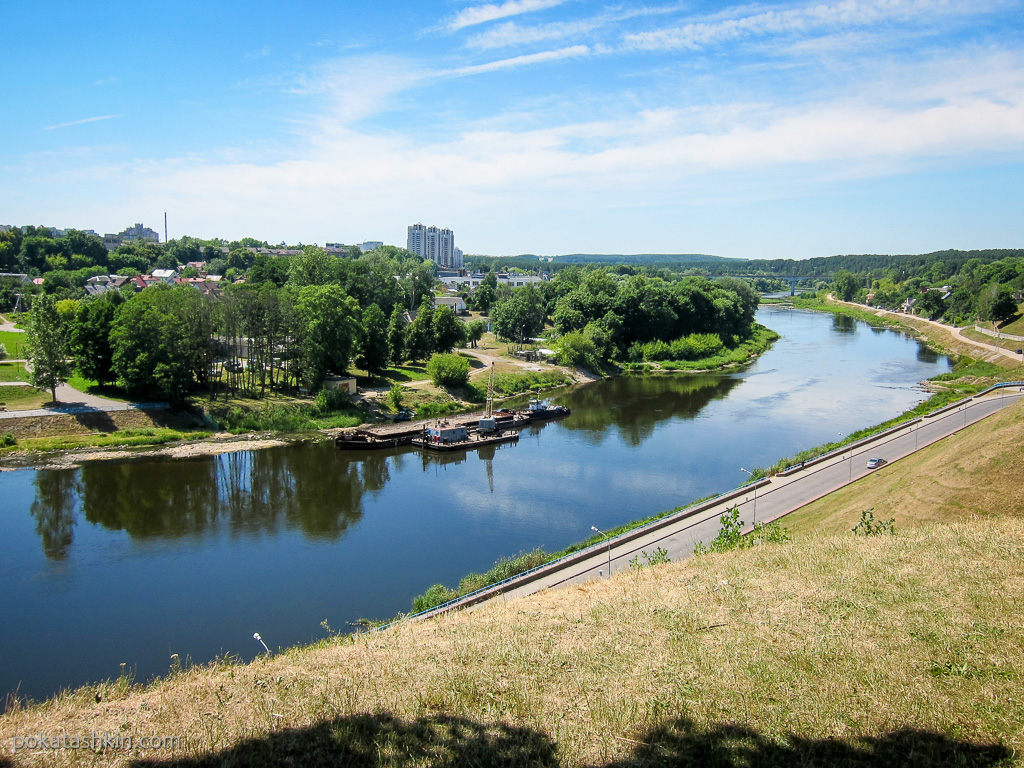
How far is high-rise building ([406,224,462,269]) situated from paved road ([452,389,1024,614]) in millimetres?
148491

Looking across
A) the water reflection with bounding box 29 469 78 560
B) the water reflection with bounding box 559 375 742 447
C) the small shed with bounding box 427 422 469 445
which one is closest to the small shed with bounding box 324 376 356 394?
the small shed with bounding box 427 422 469 445

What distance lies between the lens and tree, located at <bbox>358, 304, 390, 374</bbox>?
39.8 meters

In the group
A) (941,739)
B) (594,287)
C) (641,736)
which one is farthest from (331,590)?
(594,287)

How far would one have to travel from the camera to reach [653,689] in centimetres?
808

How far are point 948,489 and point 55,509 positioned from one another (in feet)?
90.2

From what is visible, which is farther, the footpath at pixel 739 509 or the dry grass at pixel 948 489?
the dry grass at pixel 948 489

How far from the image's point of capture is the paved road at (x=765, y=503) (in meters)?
16.4

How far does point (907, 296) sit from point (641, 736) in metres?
122

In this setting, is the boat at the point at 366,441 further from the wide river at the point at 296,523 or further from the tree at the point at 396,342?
the tree at the point at 396,342

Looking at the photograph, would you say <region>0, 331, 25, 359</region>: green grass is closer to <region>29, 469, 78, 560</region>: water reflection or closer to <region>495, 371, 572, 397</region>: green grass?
<region>29, 469, 78, 560</region>: water reflection

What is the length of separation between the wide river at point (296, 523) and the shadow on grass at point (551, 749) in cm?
784

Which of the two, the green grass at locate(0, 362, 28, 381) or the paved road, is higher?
the green grass at locate(0, 362, 28, 381)

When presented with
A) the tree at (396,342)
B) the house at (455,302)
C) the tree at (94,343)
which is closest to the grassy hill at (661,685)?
the tree at (94,343)

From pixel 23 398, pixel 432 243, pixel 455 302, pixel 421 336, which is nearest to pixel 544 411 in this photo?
pixel 421 336
